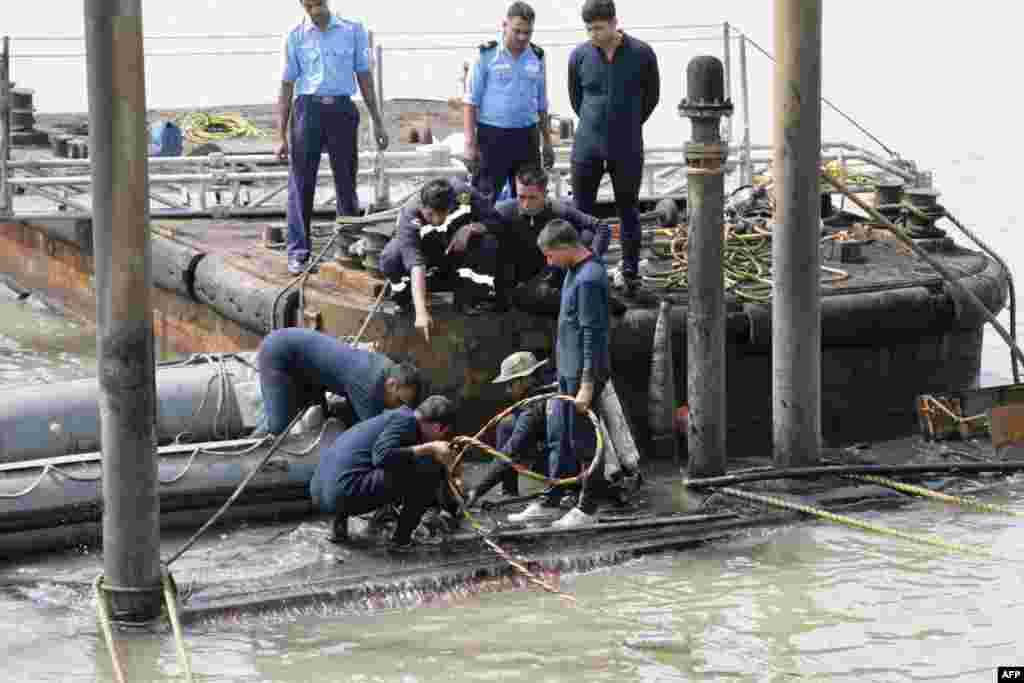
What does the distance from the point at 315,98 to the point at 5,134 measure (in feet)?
11.9

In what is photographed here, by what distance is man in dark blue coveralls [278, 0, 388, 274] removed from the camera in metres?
→ 12.8

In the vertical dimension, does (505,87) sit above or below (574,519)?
above

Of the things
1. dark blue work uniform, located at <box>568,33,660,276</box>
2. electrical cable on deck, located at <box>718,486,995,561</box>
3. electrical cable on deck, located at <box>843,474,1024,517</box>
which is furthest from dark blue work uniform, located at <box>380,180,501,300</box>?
electrical cable on deck, located at <box>843,474,1024,517</box>

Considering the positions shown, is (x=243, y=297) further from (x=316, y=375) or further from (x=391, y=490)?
(x=391, y=490)

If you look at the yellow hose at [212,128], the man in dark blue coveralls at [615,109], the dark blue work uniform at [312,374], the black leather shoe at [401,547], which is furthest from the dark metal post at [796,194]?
the yellow hose at [212,128]

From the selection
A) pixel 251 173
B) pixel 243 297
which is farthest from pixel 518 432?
pixel 251 173

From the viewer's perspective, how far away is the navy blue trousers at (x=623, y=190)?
1208 centimetres

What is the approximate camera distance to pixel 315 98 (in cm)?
1287

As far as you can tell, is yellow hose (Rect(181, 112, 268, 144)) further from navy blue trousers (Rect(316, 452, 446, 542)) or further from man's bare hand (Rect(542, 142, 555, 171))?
navy blue trousers (Rect(316, 452, 446, 542))

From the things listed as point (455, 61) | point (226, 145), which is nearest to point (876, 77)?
point (455, 61)

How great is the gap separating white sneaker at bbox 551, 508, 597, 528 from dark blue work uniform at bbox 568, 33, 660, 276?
209 cm

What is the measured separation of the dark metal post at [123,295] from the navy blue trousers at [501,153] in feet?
13.5

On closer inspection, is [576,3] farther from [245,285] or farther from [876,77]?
[245,285]

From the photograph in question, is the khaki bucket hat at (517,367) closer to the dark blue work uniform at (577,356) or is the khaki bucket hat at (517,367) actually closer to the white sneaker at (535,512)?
the dark blue work uniform at (577,356)
